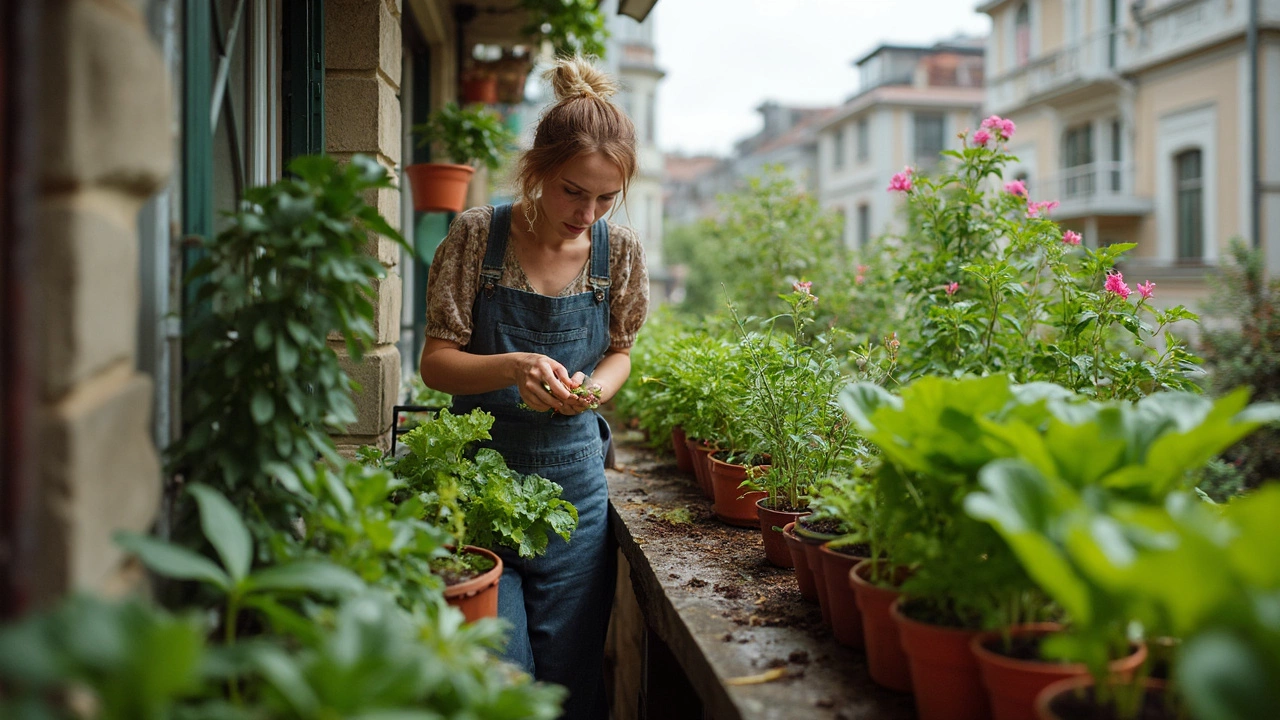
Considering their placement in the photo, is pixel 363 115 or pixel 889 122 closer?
pixel 363 115

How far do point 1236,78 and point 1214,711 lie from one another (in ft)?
53.1

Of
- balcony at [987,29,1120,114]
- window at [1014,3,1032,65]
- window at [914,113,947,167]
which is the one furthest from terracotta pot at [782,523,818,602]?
window at [914,113,947,167]

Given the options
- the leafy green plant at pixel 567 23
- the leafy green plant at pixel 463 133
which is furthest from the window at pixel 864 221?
the leafy green plant at pixel 463 133

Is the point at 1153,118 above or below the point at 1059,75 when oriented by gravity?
below

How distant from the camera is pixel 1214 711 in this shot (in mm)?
706

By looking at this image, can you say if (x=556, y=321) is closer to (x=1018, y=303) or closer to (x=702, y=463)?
(x=702, y=463)

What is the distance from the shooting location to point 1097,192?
55.2 feet

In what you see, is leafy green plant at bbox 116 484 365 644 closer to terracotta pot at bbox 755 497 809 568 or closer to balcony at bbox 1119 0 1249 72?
terracotta pot at bbox 755 497 809 568

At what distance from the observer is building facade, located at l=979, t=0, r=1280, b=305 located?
13477 mm

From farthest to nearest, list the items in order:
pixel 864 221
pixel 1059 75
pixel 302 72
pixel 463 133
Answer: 1. pixel 864 221
2. pixel 1059 75
3. pixel 463 133
4. pixel 302 72

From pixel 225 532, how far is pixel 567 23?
3.82m

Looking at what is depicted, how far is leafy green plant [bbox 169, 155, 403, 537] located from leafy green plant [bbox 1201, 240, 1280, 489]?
648 centimetres

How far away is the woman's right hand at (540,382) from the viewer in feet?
6.89

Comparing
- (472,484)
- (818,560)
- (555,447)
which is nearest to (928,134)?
(555,447)
